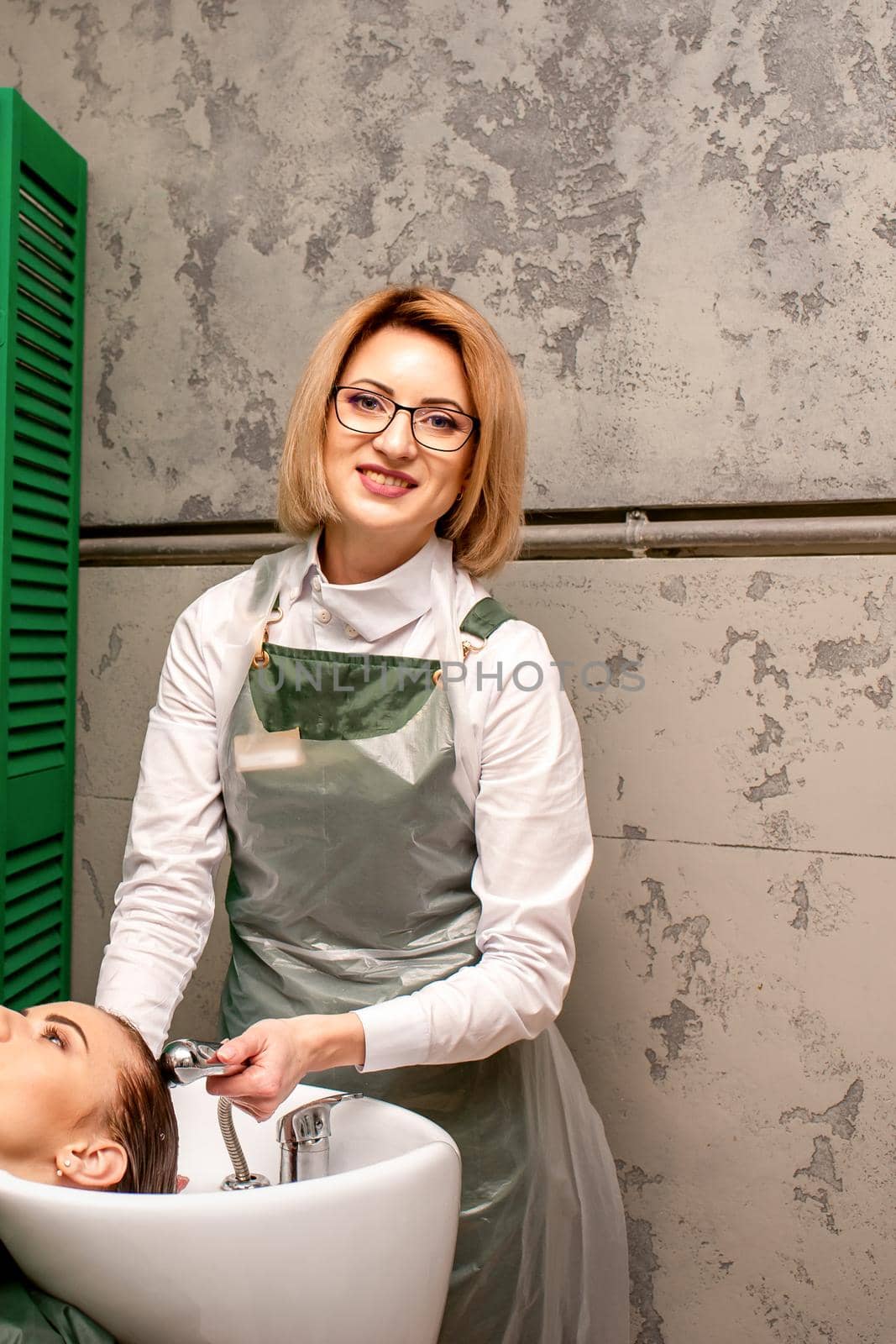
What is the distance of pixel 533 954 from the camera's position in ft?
3.86

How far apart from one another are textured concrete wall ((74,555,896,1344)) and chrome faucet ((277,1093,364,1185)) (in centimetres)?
78

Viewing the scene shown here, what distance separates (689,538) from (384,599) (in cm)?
54

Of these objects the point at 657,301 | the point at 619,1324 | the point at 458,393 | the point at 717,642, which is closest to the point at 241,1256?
the point at 619,1324

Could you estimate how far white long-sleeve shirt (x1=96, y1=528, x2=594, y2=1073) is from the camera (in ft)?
3.72

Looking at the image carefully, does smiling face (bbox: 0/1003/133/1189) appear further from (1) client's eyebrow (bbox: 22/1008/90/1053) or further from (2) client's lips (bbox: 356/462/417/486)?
(2) client's lips (bbox: 356/462/417/486)

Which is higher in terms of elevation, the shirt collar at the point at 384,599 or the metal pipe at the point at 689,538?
the metal pipe at the point at 689,538

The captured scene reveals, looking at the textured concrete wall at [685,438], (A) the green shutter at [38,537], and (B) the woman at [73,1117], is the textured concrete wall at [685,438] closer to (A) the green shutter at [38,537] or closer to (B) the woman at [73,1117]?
(A) the green shutter at [38,537]

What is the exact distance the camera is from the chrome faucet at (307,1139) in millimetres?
977

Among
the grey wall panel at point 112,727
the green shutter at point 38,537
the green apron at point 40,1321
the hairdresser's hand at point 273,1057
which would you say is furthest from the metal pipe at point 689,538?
the green apron at point 40,1321

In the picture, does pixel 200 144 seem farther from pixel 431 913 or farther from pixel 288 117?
pixel 431 913

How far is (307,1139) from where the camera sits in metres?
0.98

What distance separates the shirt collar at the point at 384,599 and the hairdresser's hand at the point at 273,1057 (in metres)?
0.48

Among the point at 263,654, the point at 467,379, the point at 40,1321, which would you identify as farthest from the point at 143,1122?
the point at 467,379

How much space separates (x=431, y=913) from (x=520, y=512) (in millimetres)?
534
